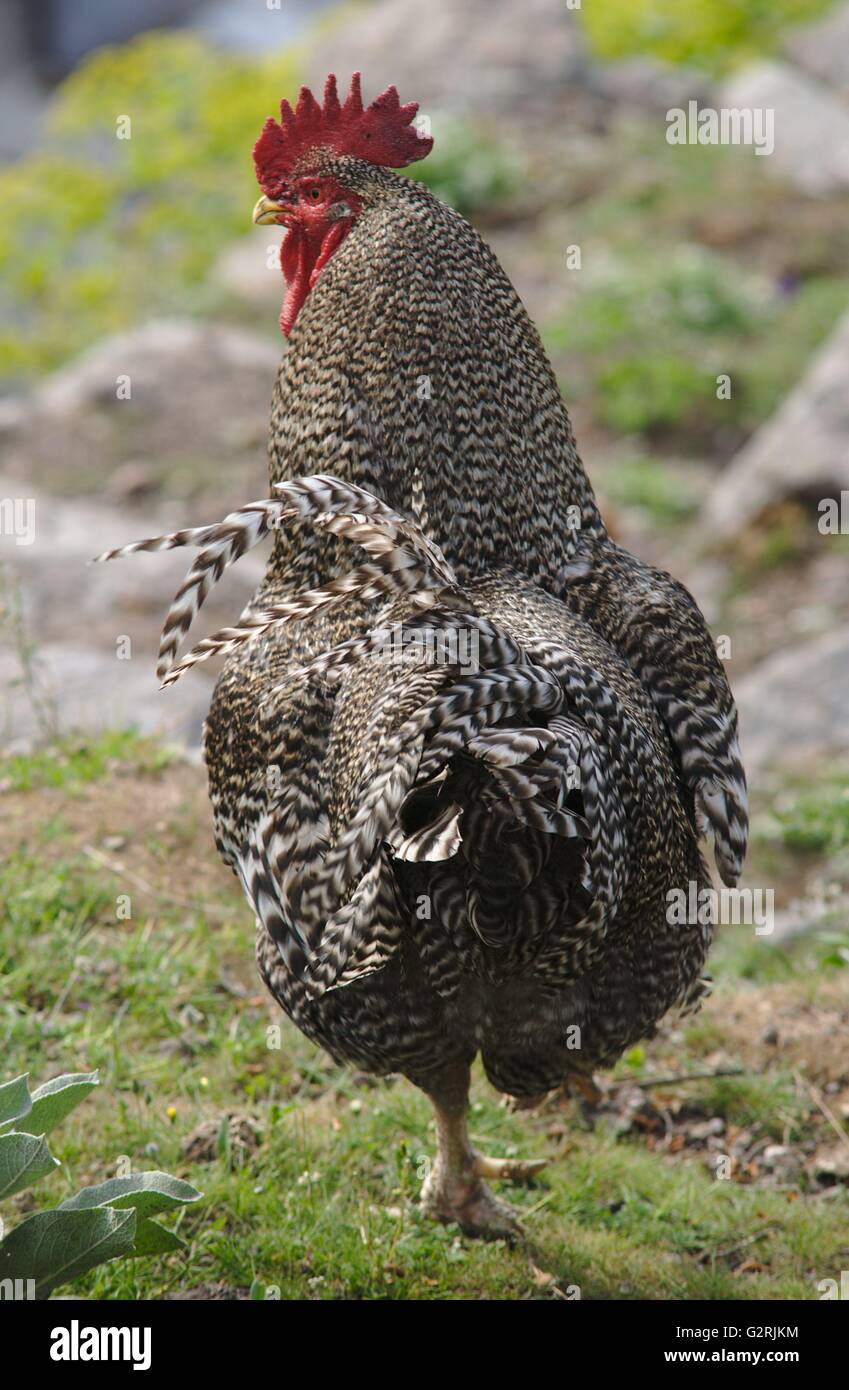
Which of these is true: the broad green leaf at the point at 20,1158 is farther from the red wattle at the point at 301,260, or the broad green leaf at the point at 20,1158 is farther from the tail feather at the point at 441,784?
the red wattle at the point at 301,260

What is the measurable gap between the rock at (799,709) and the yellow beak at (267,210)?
14.1 ft

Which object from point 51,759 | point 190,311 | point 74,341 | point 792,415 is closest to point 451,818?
point 51,759

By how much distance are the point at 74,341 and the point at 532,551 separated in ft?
51.0

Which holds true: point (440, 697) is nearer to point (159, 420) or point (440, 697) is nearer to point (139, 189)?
point (159, 420)

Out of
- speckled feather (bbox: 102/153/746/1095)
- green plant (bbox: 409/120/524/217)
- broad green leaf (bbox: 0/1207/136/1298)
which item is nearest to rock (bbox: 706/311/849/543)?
green plant (bbox: 409/120/524/217)

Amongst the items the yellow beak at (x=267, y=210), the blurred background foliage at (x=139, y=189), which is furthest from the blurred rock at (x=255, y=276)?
the yellow beak at (x=267, y=210)

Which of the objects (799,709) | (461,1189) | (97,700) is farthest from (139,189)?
(461,1189)

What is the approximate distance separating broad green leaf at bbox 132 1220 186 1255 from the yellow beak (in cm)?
310

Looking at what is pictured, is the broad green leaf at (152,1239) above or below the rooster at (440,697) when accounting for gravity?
below

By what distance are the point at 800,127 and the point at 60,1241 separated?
1606 centimetres

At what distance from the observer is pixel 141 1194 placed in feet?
11.1

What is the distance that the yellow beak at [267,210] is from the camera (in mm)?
4536

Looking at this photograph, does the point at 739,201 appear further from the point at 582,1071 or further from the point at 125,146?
the point at 582,1071

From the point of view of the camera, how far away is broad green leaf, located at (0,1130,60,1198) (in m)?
3.25
